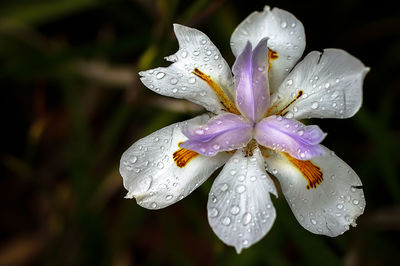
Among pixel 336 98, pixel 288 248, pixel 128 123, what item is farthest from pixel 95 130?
pixel 336 98

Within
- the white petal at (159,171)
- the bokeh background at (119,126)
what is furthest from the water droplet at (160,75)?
the bokeh background at (119,126)

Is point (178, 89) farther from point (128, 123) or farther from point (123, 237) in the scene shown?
point (128, 123)

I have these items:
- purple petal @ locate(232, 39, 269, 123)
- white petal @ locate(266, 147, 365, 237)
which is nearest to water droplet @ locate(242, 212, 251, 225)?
white petal @ locate(266, 147, 365, 237)

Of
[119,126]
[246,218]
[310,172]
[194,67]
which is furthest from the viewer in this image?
[119,126]

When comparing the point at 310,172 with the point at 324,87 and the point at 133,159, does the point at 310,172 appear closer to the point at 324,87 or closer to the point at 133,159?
the point at 324,87

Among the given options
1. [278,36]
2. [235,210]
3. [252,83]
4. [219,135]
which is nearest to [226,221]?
[235,210]

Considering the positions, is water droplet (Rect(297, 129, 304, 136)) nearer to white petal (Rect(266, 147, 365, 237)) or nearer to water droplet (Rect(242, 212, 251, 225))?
white petal (Rect(266, 147, 365, 237))

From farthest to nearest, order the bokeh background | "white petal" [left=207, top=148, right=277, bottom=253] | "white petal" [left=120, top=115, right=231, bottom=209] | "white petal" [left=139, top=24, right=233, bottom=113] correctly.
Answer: the bokeh background, "white petal" [left=139, top=24, right=233, bottom=113], "white petal" [left=120, top=115, right=231, bottom=209], "white petal" [left=207, top=148, right=277, bottom=253]

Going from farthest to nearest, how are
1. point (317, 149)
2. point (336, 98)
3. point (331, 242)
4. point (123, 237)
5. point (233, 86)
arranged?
point (123, 237) < point (331, 242) < point (233, 86) < point (336, 98) < point (317, 149)
